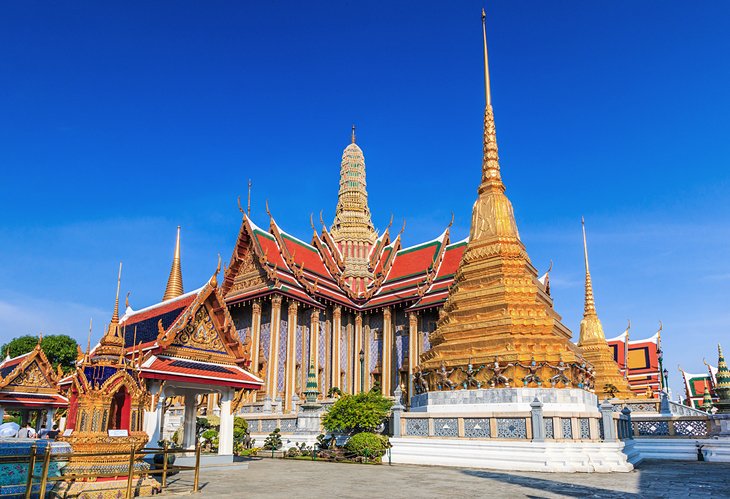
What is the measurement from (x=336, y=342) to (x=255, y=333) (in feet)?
16.9

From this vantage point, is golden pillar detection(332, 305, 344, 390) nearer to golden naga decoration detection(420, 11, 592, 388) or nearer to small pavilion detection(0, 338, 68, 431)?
golden naga decoration detection(420, 11, 592, 388)

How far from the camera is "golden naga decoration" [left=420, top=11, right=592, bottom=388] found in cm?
1675

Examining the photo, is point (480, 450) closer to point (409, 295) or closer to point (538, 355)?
point (538, 355)

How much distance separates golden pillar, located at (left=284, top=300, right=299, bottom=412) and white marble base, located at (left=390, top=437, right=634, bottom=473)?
50.5ft

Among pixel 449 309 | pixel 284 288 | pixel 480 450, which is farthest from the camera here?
pixel 284 288

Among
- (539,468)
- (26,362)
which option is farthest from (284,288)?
(539,468)

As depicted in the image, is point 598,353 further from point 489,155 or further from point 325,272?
point 325,272

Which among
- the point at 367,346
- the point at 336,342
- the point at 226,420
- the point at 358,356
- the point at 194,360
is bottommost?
the point at 226,420

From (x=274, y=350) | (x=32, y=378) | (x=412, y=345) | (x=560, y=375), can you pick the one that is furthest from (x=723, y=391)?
(x=32, y=378)

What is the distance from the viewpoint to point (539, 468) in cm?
1249

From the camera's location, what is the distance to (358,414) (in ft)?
55.3

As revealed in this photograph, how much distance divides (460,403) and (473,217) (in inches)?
320

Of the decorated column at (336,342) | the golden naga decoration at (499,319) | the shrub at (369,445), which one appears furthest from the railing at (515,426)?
the decorated column at (336,342)

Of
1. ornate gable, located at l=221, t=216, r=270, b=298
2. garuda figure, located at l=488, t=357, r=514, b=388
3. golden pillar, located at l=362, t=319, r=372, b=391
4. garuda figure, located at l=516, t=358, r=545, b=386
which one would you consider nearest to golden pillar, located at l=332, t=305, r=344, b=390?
golden pillar, located at l=362, t=319, r=372, b=391
